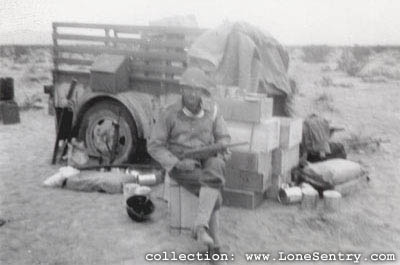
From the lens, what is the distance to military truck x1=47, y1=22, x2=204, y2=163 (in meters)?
6.69

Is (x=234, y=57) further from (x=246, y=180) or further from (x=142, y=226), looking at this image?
(x=142, y=226)

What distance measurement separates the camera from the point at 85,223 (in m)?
5.21

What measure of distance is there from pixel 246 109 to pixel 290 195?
3.76 ft

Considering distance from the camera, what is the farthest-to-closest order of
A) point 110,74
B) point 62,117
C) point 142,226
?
point 62,117 → point 110,74 → point 142,226

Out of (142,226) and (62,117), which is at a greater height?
(62,117)

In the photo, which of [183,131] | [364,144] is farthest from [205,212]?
[364,144]

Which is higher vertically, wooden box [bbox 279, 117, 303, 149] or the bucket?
wooden box [bbox 279, 117, 303, 149]

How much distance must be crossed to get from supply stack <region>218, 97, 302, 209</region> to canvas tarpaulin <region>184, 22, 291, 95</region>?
0.70m

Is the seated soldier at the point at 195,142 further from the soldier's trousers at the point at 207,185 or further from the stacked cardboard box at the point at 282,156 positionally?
the stacked cardboard box at the point at 282,156

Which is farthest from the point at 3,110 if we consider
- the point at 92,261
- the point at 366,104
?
the point at 366,104

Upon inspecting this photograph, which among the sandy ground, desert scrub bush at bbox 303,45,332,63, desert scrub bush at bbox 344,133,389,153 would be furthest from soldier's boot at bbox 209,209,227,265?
desert scrub bush at bbox 303,45,332,63

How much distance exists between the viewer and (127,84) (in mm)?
6934

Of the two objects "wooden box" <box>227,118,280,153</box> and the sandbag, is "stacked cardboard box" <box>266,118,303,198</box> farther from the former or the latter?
the sandbag

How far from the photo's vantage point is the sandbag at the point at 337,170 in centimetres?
606
